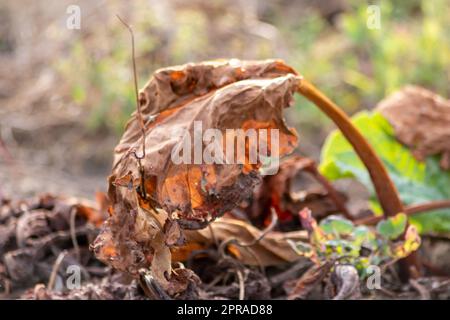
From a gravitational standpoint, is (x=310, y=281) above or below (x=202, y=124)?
below

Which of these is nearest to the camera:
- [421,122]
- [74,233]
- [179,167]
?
[179,167]

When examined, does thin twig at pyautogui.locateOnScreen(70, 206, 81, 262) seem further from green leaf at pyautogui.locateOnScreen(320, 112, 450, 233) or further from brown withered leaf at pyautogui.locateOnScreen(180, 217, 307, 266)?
green leaf at pyautogui.locateOnScreen(320, 112, 450, 233)

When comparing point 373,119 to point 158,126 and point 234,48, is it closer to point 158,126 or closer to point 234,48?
point 158,126

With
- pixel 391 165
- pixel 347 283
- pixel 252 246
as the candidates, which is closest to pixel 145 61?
pixel 391 165

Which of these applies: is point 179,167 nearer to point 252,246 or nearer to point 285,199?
point 252,246

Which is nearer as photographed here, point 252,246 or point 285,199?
point 252,246

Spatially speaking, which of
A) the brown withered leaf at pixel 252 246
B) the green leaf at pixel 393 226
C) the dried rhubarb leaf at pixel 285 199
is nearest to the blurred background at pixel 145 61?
the dried rhubarb leaf at pixel 285 199

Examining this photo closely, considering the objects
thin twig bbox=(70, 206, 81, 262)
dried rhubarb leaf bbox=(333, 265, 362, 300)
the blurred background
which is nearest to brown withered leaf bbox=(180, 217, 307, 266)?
dried rhubarb leaf bbox=(333, 265, 362, 300)
